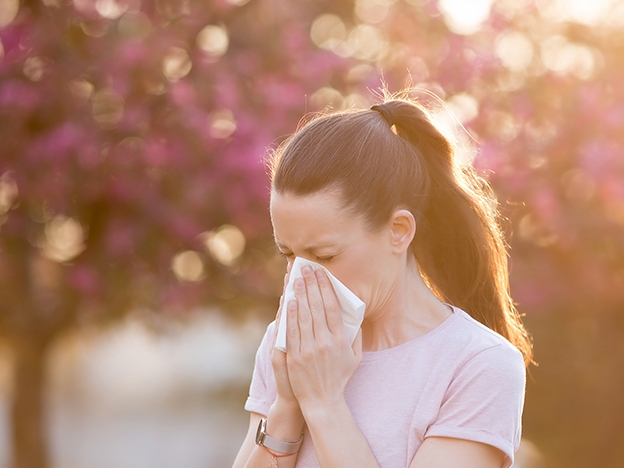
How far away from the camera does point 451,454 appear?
198 centimetres

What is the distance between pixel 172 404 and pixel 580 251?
11264 mm

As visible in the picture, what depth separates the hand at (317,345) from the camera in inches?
82.9

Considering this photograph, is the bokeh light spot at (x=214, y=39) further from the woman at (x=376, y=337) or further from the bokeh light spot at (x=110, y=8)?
the woman at (x=376, y=337)

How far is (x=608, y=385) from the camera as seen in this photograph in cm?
674

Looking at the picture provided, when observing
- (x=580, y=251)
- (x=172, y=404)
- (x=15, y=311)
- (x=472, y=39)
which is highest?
(x=472, y=39)

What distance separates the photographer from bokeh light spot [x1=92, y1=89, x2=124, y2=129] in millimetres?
4668

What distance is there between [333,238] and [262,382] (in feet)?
1.96

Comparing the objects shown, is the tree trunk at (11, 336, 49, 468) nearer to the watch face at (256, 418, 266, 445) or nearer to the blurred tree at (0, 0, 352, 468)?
the blurred tree at (0, 0, 352, 468)

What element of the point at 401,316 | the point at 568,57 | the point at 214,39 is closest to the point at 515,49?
the point at 568,57

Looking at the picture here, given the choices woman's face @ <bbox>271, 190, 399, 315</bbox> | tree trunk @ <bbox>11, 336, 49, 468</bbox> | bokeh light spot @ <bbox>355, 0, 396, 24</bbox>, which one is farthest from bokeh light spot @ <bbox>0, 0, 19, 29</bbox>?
woman's face @ <bbox>271, 190, 399, 315</bbox>

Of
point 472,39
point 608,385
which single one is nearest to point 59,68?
point 472,39

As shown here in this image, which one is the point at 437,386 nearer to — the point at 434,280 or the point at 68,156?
the point at 434,280

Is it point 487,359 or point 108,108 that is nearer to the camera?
point 487,359

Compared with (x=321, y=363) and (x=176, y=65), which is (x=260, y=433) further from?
(x=176, y=65)
